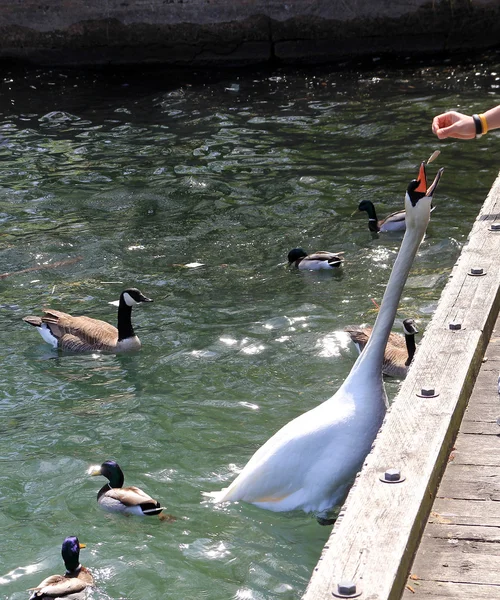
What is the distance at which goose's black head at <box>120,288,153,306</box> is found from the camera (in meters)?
9.18

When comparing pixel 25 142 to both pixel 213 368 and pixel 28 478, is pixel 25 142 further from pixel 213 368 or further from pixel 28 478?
pixel 28 478

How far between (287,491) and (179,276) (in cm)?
532

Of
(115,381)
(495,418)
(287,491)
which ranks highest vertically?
(495,418)

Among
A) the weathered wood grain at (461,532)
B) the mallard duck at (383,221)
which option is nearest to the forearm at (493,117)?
the weathered wood grain at (461,532)

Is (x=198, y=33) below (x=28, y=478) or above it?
above

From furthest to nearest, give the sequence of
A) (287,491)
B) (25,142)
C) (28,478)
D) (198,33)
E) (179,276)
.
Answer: (198,33)
(25,142)
(179,276)
(28,478)
(287,491)

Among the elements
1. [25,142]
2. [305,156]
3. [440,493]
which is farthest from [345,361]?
[25,142]

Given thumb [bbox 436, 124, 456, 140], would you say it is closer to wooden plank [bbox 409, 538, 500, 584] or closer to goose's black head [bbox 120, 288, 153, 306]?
wooden plank [bbox 409, 538, 500, 584]

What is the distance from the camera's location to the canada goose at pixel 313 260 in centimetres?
1009

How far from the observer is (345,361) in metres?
8.44

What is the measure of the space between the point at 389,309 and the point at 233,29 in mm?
15860

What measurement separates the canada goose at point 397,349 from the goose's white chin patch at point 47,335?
8.57 ft

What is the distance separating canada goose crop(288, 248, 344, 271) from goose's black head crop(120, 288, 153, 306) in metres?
1.78

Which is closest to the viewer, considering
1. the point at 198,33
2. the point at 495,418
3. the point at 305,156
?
the point at 495,418
